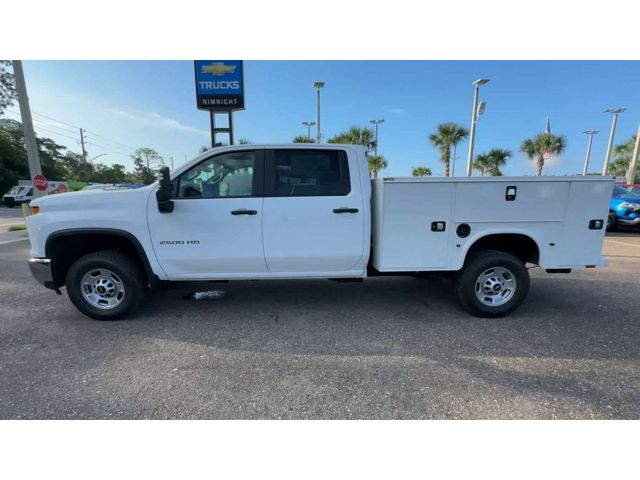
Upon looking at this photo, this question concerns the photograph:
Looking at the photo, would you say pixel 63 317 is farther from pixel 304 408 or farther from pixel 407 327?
pixel 407 327

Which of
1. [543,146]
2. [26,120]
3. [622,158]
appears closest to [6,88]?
[26,120]

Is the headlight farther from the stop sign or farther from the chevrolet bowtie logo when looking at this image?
the stop sign

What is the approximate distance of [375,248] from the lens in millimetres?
3576

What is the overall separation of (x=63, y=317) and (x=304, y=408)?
336 centimetres

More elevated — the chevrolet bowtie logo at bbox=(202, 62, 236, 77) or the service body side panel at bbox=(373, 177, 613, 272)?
the chevrolet bowtie logo at bbox=(202, 62, 236, 77)

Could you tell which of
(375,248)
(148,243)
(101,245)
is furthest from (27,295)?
(375,248)

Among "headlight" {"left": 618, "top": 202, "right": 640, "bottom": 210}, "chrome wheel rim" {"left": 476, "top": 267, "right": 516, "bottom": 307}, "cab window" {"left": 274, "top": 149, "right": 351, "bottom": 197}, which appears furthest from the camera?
"headlight" {"left": 618, "top": 202, "right": 640, "bottom": 210}

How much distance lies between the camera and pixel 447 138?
2531 centimetres

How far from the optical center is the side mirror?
3172 mm

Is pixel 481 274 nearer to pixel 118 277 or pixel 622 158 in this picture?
pixel 118 277

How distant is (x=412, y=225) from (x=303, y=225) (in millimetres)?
1238

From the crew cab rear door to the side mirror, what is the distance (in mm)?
1017

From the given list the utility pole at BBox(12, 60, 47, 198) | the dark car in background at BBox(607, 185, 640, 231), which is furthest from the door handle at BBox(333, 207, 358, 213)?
the utility pole at BBox(12, 60, 47, 198)

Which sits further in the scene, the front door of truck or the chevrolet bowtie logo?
the chevrolet bowtie logo
